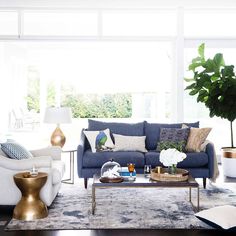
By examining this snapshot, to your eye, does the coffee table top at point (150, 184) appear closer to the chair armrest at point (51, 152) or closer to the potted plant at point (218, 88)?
the chair armrest at point (51, 152)

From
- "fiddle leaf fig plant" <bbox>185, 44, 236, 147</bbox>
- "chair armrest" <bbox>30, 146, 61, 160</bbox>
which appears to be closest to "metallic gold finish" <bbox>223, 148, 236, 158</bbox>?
"fiddle leaf fig plant" <bbox>185, 44, 236, 147</bbox>

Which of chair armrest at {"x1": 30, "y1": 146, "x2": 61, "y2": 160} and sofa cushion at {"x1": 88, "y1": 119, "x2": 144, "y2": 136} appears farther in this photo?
sofa cushion at {"x1": 88, "y1": 119, "x2": 144, "y2": 136}

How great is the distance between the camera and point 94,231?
3.71 metres

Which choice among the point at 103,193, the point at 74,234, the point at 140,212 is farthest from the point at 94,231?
the point at 103,193

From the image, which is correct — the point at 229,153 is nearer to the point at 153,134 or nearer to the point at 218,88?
the point at 218,88

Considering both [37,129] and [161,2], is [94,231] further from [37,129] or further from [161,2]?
[37,129]

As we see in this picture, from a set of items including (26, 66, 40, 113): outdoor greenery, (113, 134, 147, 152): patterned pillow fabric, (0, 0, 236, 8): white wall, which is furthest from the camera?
(26, 66, 40, 113): outdoor greenery

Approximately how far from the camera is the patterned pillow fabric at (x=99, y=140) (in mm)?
5801

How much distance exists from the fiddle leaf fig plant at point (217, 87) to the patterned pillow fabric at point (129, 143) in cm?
137

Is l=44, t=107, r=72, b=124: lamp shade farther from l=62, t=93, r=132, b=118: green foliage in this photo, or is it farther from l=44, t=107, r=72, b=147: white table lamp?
l=62, t=93, r=132, b=118: green foliage

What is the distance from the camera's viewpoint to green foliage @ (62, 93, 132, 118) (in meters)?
8.51

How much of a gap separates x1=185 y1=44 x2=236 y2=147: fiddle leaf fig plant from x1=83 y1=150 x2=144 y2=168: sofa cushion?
5.45 ft

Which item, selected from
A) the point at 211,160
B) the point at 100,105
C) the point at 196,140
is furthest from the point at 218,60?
the point at 100,105

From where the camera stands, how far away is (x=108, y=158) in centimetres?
556
